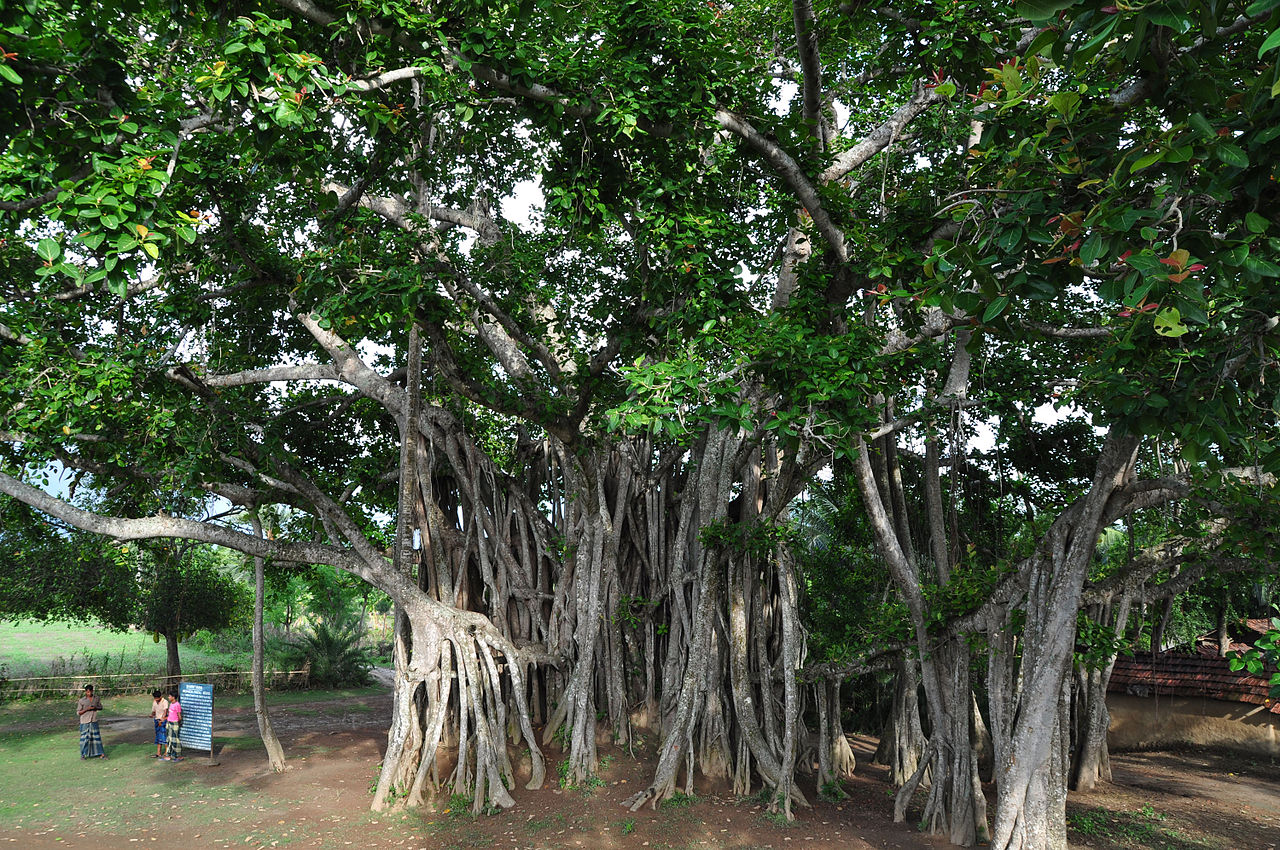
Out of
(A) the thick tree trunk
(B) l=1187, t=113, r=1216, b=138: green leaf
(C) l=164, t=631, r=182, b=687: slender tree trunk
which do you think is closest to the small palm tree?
(C) l=164, t=631, r=182, b=687: slender tree trunk

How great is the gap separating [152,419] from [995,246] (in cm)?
722

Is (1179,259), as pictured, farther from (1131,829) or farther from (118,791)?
(118,791)

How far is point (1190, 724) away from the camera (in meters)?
11.2

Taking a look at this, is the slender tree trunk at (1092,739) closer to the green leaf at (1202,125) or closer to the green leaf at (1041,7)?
the green leaf at (1202,125)

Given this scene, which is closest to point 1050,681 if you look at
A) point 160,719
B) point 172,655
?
point 160,719

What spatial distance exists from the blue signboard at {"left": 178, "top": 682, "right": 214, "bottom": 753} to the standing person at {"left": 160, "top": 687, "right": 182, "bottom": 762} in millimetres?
80

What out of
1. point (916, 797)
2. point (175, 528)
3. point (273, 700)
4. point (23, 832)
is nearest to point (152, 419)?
point (175, 528)

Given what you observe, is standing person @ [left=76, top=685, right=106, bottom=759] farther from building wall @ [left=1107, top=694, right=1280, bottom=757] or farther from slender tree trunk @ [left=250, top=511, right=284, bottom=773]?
building wall @ [left=1107, top=694, right=1280, bottom=757]

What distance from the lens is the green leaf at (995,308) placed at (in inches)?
114

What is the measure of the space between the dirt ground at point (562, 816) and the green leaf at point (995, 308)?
5.33 metres

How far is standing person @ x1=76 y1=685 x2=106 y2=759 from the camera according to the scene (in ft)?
34.2

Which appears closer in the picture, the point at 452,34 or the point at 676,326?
the point at 452,34

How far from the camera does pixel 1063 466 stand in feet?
34.2

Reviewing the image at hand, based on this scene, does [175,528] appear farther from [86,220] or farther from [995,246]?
[995,246]
